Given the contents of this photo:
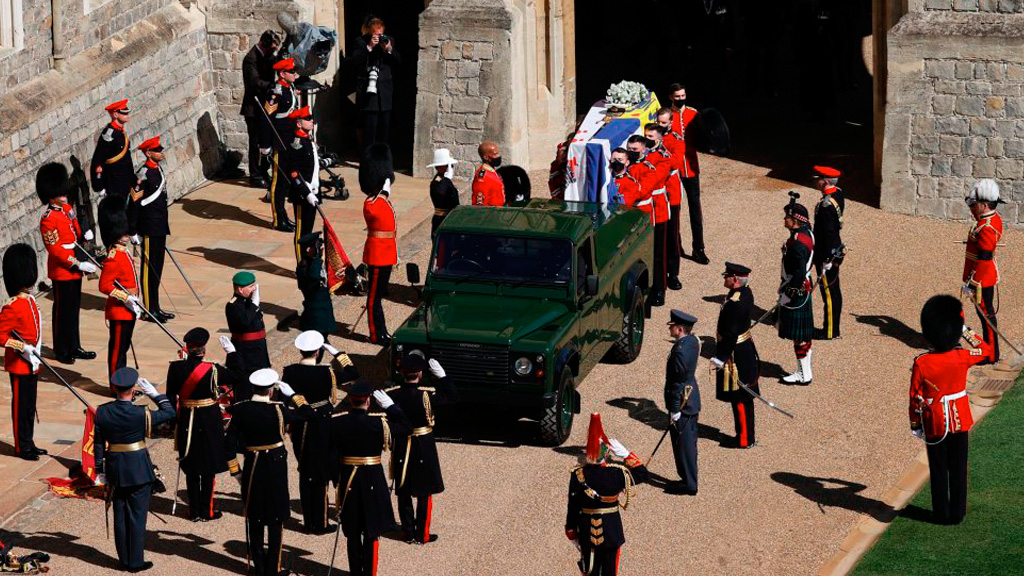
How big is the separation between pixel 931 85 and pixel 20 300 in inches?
453

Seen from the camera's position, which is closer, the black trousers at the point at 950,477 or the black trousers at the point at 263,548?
the black trousers at the point at 263,548

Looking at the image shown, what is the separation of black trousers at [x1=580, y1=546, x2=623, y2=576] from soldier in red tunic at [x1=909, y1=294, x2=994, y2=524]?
2.98 metres

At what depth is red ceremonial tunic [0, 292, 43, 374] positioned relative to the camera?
15508 millimetres

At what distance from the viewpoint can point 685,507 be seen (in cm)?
1480

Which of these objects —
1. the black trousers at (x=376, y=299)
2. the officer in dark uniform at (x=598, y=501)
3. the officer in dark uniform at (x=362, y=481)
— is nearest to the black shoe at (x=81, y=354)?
the black trousers at (x=376, y=299)

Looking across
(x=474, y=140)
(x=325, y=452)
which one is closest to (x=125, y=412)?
(x=325, y=452)

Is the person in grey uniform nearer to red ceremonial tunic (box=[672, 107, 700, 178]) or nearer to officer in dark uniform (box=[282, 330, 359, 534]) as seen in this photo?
officer in dark uniform (box=[282, 330, 359, 534])

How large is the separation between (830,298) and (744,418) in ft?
9.94

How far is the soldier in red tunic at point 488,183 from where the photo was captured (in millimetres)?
19109

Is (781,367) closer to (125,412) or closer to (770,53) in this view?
(125,412)

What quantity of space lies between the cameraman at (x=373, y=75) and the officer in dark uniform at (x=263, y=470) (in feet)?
36.2

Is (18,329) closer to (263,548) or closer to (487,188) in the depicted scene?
(263,548)

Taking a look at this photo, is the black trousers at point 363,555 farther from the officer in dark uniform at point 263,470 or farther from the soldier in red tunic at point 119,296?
the soldier in red tunic at point 119,296

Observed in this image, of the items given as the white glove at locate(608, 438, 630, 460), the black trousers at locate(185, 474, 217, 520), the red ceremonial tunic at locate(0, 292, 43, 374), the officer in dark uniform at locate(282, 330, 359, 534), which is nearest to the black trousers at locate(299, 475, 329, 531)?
the officer in dark uniform at locate(282, 330, 359, 534)
